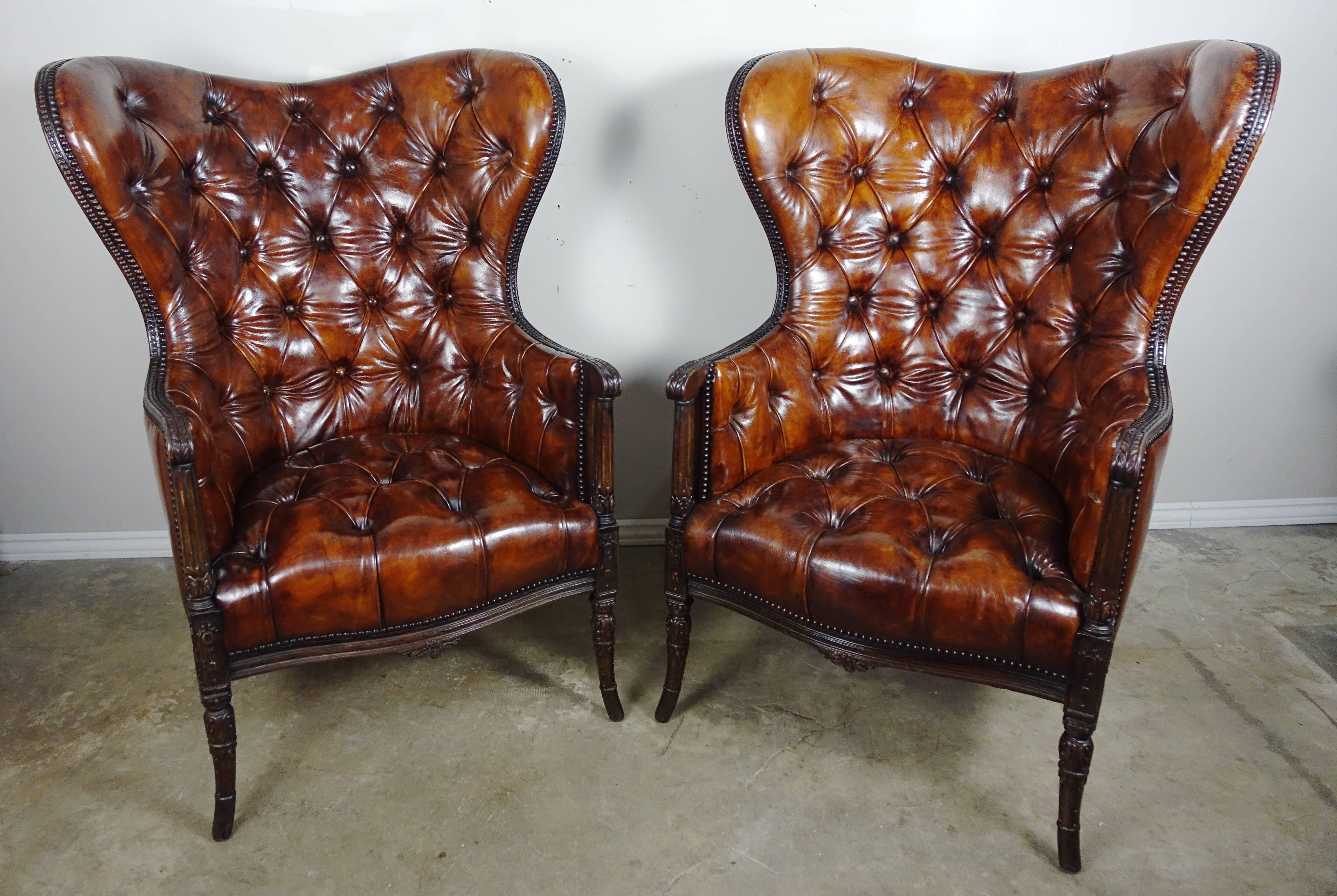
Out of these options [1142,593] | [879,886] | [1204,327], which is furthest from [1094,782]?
[1204,327]

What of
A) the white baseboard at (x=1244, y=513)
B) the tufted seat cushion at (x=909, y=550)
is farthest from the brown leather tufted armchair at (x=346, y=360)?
the white baseboard at (x=1244, y=513)

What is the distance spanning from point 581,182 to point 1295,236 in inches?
73.4

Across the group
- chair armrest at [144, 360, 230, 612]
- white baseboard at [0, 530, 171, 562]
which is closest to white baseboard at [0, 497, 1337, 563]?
white baseboard at [0, 530, 171, 562]

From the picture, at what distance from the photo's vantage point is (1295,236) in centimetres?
238

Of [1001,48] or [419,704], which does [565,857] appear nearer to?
[419,704]

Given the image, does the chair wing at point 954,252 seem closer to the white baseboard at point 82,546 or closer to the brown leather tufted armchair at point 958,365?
the brown leather tufted armchair at point 958,365

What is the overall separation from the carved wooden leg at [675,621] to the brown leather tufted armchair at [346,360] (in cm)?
9

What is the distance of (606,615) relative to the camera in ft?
5.50

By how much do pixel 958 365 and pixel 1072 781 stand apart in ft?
2.72

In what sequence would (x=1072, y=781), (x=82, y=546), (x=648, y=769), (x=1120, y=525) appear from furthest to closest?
(x=82, y=546), (x=648, y=769), (x=1072, y=781), (x=1120, y=525)

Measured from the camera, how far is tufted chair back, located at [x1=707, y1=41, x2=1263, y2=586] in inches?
64.0

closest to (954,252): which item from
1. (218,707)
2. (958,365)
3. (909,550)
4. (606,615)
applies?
(958,365)

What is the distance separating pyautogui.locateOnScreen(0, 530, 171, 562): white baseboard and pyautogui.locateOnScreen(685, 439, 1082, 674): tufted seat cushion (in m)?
1.59

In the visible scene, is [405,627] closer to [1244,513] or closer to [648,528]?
[648,528]
